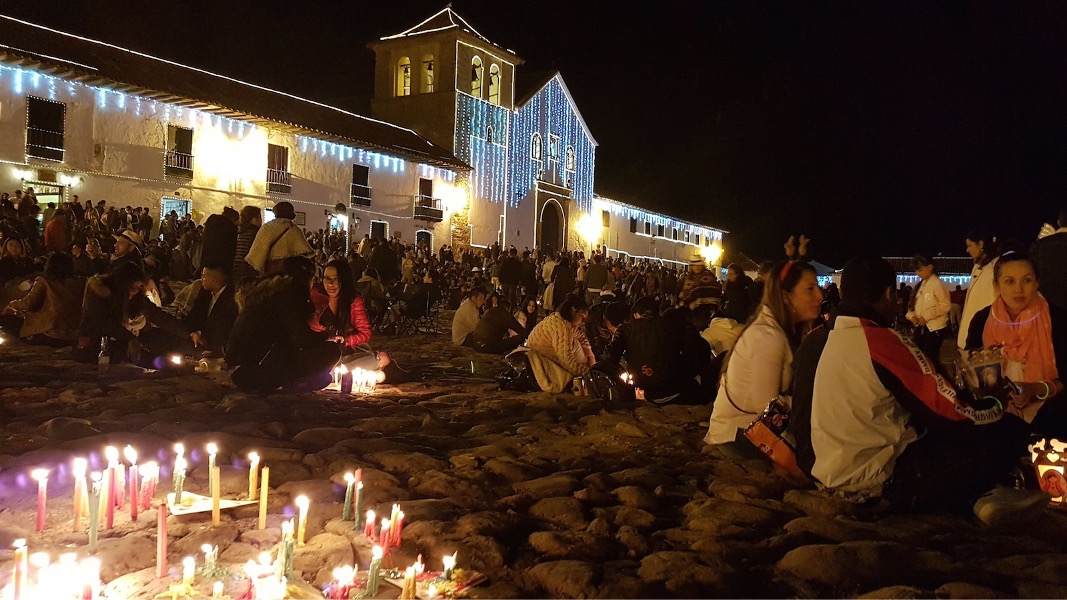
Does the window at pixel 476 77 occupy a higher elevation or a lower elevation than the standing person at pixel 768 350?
higher

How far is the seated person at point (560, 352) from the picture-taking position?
8.18 m

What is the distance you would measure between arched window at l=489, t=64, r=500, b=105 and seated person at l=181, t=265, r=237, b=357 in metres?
30.0

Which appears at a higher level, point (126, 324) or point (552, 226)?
point (552, 226)

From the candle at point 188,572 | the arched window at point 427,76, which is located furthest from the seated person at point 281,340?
the arched window at point 427,76

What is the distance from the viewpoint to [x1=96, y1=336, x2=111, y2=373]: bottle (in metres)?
8.11

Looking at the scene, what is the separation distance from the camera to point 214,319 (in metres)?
8.51

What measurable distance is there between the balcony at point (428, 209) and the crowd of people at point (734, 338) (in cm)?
A: 1936

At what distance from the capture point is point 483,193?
3666 centimetres

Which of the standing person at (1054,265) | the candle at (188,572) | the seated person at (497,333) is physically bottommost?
the candle at (188,572)

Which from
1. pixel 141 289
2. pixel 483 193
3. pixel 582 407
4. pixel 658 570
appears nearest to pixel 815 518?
pixel 658 570

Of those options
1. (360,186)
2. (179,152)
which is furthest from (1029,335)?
(360,186)

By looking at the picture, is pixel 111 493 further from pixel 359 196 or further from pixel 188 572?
pixel 359 196

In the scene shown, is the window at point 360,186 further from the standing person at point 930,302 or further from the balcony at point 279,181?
the standing person at point 930,302

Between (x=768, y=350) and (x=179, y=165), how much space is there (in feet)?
79.6
